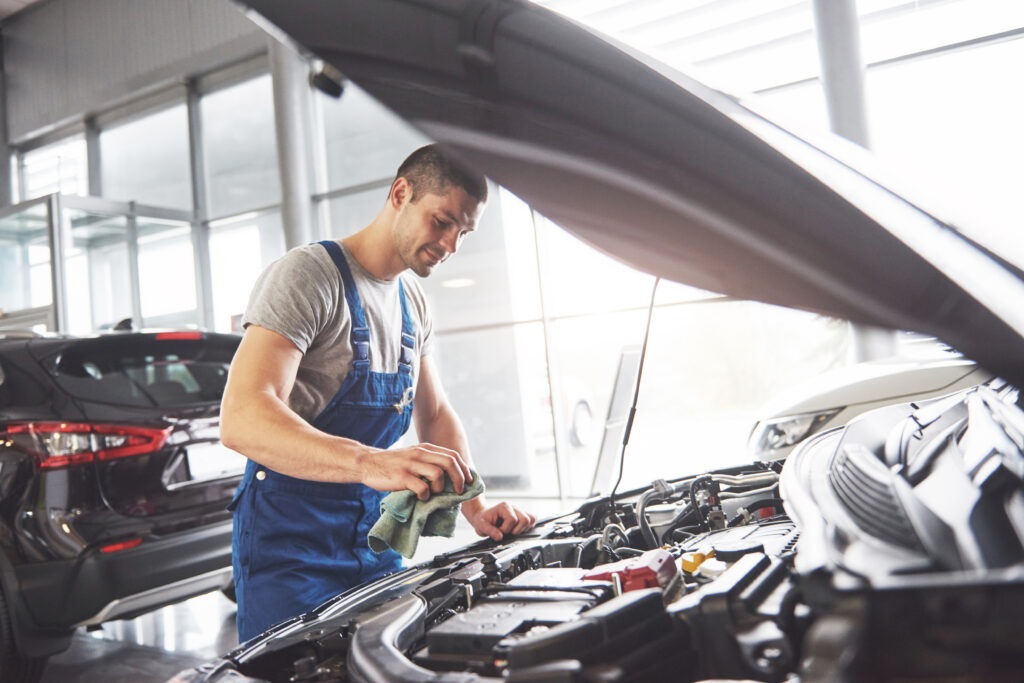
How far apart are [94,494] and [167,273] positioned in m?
6.71

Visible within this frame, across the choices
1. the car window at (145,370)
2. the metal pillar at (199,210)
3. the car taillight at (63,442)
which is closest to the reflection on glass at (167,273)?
the metal pillar at (199,210)

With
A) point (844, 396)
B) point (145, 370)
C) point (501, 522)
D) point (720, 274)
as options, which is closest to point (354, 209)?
point (145, 370)

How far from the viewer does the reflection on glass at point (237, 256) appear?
26.0 ft

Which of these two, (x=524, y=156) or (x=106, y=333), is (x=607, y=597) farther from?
(x=106, y=333)

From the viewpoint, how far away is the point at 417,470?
47.4 inches

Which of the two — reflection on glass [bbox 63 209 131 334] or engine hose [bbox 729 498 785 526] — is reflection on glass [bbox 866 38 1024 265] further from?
reflection on glass [bbox 63 209 131 334]

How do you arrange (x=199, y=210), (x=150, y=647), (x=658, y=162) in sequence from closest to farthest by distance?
(x=658, y=162) → (x=150, y=647) → (x=199, y=210)

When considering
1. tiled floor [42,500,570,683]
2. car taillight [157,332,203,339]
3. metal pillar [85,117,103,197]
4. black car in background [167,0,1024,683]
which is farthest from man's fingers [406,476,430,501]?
metal pillar [85,117,103,197]

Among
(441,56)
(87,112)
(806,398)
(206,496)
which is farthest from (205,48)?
(441,56)

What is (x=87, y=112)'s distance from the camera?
8844 mm

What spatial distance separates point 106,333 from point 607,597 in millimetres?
2471

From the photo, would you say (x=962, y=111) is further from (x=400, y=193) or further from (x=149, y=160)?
(x=149, y=160)

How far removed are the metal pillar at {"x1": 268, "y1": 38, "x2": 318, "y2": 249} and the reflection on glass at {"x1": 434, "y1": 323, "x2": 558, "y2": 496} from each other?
184 cm

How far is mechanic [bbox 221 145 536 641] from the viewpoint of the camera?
1381mm
